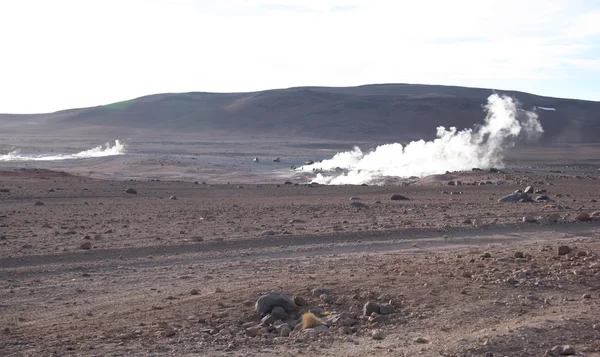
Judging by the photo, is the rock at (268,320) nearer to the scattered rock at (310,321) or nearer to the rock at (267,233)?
the scattered rock at (310,321)

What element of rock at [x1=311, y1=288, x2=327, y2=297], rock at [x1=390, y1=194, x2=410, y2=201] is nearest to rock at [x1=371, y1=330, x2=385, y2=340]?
rock at [x1=311, y1=288, x2=327, y2=297]

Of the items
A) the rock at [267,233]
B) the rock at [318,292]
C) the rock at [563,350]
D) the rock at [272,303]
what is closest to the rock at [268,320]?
the rock at [272,303]

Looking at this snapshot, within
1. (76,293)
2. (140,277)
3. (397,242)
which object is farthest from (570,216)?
(76,293)

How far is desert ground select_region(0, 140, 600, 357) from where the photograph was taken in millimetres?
9406

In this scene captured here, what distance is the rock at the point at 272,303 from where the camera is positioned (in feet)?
35.1

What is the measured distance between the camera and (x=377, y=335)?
9.49 meters

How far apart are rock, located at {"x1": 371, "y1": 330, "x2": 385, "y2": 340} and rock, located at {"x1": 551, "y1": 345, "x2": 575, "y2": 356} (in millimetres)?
2044

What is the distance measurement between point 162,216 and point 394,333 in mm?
17213

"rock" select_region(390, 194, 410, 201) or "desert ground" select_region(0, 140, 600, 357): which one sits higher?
"desert ground" select_region(0, 140, 600, 357)

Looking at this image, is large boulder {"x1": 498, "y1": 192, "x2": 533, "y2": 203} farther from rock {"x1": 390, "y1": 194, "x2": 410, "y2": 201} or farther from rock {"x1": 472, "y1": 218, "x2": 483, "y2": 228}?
rock {"x1": 472, "y1": 218, "x2": 483, "y2": 228}

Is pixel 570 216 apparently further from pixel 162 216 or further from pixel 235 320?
pixel 235 320

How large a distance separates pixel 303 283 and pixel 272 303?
1.70 metres

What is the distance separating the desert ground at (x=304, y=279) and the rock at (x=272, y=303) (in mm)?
41

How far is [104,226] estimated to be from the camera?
22953 mm
